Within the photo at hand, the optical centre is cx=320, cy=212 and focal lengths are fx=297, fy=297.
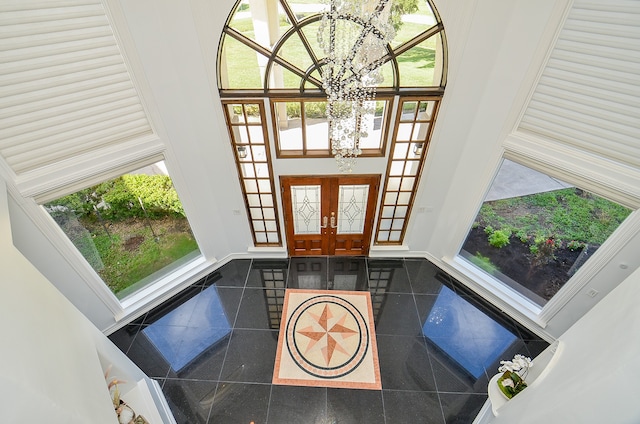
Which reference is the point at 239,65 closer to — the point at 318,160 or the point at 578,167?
the point at 318,160

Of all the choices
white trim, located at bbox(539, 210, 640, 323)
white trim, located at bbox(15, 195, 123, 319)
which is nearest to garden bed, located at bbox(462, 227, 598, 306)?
white trim, located at bbox(539, 210, 640, 323)

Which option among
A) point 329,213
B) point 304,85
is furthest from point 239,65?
point 329,213

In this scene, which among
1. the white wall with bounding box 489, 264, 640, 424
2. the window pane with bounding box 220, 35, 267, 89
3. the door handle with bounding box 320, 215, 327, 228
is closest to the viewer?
the white wall with bounding box 489, 264, 640, 424

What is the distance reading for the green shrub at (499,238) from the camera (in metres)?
5.68

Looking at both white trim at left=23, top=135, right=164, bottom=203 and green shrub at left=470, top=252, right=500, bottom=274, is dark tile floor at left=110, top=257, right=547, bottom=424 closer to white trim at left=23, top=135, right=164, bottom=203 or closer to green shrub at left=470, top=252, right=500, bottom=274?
green shrub at left=470, top=252, right=500, bottom=274

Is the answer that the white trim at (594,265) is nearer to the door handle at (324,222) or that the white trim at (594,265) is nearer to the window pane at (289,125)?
the door handle at (324,222)

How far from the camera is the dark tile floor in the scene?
4.13m

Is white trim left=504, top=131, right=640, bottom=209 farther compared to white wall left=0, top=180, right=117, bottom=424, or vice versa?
white trim left=504, top=131, right=640, bottom=209

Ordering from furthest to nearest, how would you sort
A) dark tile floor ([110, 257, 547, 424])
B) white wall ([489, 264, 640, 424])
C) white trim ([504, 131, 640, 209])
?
dark tile floor ([110, 257, 547, 424]), white trim ([504, 131, 640, 209]), white wall ([489, 264, 640, 424])

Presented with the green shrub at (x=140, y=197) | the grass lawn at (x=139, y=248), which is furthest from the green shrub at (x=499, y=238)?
the green shrub at (x=140, y=197)

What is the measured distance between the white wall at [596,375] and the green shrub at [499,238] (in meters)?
2.90

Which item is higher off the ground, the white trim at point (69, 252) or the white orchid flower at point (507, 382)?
the white trim at point (69, 252)

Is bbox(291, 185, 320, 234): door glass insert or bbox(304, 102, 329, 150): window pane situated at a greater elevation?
bbox(304, 102, 329, 150): window pane

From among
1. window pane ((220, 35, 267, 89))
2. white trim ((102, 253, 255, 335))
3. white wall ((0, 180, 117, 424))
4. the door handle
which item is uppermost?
window pane ((220, 35, 267, 89))
